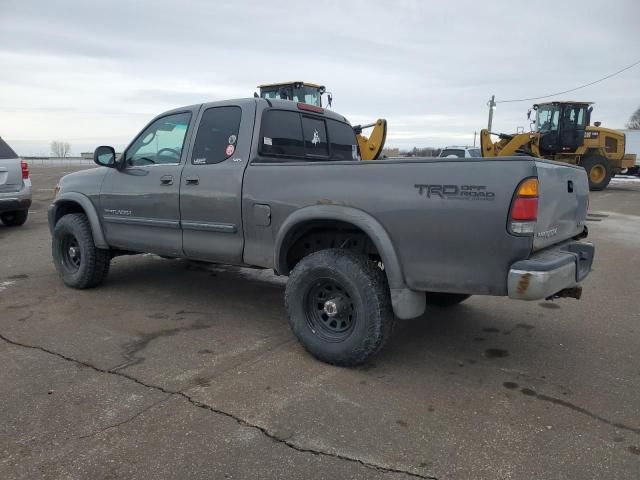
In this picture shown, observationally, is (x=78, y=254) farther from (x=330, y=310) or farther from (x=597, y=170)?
(x=597, y=170)

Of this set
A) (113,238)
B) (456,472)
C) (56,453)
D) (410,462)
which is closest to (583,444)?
(456,472)

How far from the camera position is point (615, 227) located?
1060 cm

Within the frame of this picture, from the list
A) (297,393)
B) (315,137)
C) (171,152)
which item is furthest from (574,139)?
(297,393)

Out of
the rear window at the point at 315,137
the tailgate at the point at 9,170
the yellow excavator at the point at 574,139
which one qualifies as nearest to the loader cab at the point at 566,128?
the yellow excavator at the point at 574,139

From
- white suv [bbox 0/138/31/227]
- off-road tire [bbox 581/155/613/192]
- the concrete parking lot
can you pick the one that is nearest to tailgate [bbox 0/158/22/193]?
white suv [bbox 0/138/31/227]

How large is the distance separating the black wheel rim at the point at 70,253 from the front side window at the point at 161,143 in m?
1.21

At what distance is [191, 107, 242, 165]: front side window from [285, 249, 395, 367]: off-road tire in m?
1.30

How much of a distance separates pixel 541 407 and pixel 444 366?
748 mm

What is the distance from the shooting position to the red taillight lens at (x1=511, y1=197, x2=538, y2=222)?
2945mm

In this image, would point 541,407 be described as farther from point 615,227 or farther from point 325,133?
point 615,227

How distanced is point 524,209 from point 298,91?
1679 cm

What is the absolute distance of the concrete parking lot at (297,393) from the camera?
2.56 metres

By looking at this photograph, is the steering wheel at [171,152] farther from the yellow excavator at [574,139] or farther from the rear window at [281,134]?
the yellow excavator at [574,139]

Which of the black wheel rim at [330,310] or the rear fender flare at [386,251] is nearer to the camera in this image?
the rear fender flare at [386,251]
